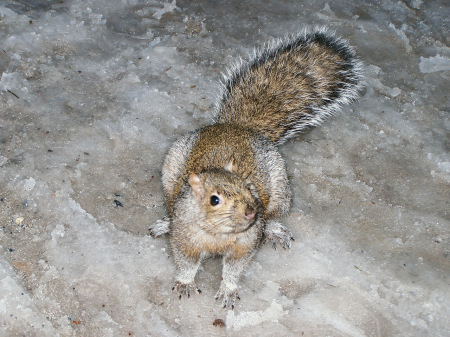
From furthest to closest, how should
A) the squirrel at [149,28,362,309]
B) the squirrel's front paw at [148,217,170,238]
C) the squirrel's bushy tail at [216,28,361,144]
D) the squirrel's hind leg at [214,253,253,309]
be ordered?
the squirrel's bushy tail at [216,28,361,144], the squirrel's front paw at [148,217,170,238], the squirrel's hind leg at [214,253,253,309], the squirrel at [149,28,362,309]

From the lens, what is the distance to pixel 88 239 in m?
3.36

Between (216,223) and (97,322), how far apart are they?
93 cm

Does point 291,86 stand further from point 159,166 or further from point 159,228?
point 159,228

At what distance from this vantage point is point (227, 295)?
123 inches

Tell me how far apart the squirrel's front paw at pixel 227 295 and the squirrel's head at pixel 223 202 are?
50cm

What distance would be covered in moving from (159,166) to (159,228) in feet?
1.90

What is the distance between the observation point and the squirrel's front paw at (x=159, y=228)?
3441 millimetres

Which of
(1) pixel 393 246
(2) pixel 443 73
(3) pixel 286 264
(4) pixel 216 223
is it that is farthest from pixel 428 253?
(2) pixel 443 73

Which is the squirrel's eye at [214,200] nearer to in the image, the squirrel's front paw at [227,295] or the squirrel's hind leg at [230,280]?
the squirrel's hind leg at [230,280]

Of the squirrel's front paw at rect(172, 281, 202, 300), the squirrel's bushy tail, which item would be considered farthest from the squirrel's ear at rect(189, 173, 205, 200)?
the squirrel's bushy tail

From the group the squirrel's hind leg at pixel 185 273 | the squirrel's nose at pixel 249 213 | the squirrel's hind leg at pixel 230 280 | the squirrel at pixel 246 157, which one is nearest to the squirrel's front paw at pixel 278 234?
the squirrel at pixel 246 157

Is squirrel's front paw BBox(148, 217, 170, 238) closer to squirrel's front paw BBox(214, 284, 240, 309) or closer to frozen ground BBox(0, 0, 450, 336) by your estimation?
frozen ground BBox(0, 0, 450, 336)

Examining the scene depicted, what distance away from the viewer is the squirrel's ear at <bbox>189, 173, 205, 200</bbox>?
273cm

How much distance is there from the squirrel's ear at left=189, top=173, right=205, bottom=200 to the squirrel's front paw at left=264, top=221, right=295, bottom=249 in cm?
85
